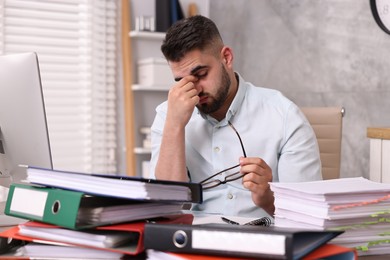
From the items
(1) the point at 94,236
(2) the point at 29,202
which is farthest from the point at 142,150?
(1) the point at 94,236

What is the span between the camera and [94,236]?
92 centimetres

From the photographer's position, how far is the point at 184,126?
1.85m

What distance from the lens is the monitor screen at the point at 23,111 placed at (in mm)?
1475

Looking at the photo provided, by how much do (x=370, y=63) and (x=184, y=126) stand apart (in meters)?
1.42

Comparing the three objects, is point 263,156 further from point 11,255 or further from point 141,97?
point 141,97

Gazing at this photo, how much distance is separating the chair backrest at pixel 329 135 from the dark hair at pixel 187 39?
2.09ft

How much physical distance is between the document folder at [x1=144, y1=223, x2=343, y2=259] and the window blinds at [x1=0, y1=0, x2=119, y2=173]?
114 inches

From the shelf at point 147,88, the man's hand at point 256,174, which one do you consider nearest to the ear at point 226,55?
the man's hand at point 256,174

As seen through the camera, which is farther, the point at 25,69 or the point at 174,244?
the point at 25,69

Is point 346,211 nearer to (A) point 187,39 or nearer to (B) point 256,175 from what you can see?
(B) point 256,175

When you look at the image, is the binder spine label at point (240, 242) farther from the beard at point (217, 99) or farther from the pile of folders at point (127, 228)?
Result: the beard at point (217, 99)

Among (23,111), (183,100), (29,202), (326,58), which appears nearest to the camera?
(29,202)

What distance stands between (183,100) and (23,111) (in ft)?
1.75

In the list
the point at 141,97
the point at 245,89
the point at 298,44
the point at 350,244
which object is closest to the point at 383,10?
the point at 298,44
